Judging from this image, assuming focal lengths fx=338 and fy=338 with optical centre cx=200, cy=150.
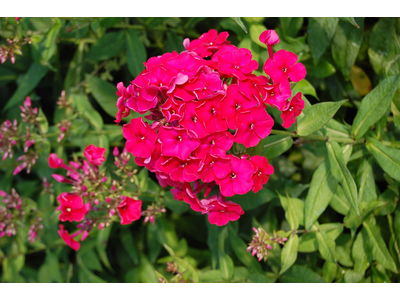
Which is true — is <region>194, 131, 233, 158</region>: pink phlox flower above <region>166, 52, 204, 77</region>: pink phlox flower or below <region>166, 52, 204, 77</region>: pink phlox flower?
below

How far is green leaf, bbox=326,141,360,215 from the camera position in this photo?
1.69 metres

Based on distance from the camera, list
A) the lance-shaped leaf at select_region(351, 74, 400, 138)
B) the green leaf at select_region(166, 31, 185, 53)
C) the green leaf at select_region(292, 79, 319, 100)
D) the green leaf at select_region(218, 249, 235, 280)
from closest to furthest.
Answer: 1. the lance-shaped leaf at select_region(351, 74, 400, 138)
2. the green leaf at select_region(292, 79, 319, 100)
3. the green leaf at select_region(218, 249, 235, 280)
4. the green leaf at select_region(166, 31, 185, 53)

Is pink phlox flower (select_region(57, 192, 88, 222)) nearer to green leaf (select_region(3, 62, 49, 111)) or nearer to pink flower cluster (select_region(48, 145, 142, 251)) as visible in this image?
→ pink flower cluster (select_region(48, 145, 142, 251))

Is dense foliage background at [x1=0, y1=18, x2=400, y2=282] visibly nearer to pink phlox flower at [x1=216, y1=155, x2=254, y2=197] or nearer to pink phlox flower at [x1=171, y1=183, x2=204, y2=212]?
pink phlox flower at [x1=216, y1=155, x2=254, y2=197]

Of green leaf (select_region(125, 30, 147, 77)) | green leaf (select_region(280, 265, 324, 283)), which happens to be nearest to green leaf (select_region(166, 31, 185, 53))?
green leaf (select_region(125, 30, 147, 77))

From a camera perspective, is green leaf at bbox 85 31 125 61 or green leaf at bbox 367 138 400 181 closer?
green leaf at bbox 367 138 400 181

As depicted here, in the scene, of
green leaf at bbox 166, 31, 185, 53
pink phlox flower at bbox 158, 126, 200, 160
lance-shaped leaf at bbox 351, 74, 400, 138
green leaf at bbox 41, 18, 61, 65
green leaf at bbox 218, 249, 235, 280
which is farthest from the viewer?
green leaf at bbox 166, 31, 185, 53

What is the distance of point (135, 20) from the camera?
293 cm

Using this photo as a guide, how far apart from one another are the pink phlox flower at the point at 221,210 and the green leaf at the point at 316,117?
0.52m

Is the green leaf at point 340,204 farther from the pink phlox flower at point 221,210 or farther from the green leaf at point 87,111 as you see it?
the green leaf at point 87,111

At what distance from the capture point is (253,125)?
1462mm

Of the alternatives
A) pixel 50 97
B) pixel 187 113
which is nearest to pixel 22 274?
pixel 50 97

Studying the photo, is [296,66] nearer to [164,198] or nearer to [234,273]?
[164,198]

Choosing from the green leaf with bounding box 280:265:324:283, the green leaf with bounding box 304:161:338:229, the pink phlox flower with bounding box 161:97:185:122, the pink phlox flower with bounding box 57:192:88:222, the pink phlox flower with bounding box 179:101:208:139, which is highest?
the pink phlox flower with bounding box 161:97:185:122
